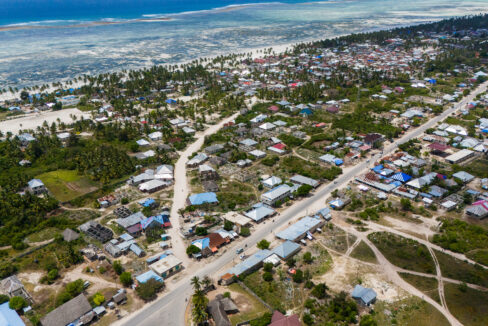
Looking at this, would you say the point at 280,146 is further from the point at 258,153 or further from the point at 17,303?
the point at 17,303

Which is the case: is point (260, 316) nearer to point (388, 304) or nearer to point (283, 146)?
point (388, 304)

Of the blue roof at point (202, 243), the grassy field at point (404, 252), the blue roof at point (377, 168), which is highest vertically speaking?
the blue roof at point (202, 243)

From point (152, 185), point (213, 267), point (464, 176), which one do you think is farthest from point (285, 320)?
point (464, 176)

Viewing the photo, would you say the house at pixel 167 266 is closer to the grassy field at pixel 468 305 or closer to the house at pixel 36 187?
the grassy field at pixel 468 305

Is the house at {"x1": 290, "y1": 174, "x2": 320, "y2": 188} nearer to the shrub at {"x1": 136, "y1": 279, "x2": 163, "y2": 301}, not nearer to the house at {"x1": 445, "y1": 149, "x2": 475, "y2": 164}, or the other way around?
the house at {"x1": 445, "y1": 149, "x2": 475, "y2": 164}

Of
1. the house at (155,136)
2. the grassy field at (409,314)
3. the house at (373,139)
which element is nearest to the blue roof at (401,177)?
the house at (373,139)

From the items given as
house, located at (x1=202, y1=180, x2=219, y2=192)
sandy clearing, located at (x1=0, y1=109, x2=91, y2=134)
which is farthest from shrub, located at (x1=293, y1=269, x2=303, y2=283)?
sandy clearing, located at (x1=0, y1=109, x2=91, y2=134)
